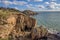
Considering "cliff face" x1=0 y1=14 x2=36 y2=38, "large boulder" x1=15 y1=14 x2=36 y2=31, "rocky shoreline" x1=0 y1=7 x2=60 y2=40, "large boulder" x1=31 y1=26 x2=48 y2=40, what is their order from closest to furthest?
"rocky shoreline" x1=0 y1=7 x2=60 y2=40 < "large boulder" x1=31 y1=26 x2=48 y2=40 < "cliff face" x1=0 y1=14 x2=36 y2=38 < "large boulder" x1=15 y1=14 x2=36 y2=31

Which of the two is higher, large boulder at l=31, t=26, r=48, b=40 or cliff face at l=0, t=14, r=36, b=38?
cliff face at l=0, t=14, r=36, b=38

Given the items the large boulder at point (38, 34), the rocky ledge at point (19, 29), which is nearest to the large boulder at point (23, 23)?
the rocky ledge at point (19, 29)

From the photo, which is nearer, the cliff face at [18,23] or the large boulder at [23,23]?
the cliff face at [18,23]

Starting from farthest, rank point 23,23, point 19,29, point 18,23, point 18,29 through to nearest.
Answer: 1. point 23,23
2. point 18,23
3. point 19,29
4. point 18,29

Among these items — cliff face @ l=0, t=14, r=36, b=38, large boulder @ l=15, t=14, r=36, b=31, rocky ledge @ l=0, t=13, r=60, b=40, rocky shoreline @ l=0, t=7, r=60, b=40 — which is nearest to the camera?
rocky shoreline @ l=0, t=7, r=60, b=40

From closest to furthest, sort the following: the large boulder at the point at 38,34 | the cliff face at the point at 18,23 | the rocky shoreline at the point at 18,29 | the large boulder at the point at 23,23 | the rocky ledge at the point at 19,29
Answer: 1. the rocky shoreline at the point at 18,29
2. the rocky ledge at the point at 19,29
3. the large boulder at the point at 38,34
4. the cliff face at the point at 18,23
5. the large boulder at the point at 23,23

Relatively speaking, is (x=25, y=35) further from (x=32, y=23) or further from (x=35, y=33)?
(x=32, y=23)

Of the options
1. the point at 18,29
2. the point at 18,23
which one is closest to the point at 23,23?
the point at 18,23

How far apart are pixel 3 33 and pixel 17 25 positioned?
30.1ft

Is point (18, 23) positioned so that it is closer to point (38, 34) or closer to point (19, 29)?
point (19, 29)

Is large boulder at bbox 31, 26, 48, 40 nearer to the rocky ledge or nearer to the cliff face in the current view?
the rocky ledge

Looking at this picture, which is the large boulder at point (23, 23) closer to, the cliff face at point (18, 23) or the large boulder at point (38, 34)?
the cliff face at point (18, 23)

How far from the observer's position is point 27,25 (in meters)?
41.0

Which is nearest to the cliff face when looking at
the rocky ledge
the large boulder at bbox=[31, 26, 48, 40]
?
the rocky ledge
